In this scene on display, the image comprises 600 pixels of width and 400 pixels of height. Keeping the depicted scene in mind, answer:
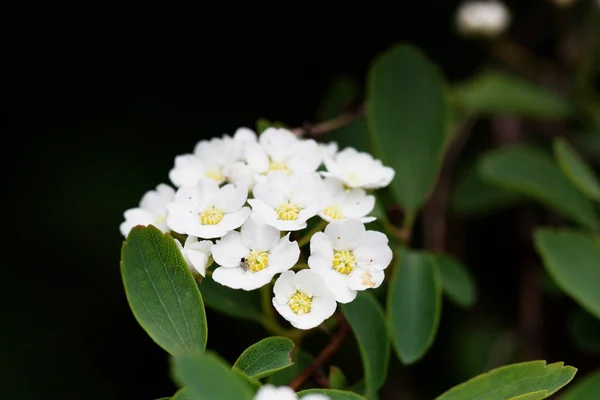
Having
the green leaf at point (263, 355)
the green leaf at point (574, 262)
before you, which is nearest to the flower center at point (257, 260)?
the green leaf at point (263, 355)

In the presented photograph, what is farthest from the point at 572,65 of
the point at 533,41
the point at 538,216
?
the point at 538,216

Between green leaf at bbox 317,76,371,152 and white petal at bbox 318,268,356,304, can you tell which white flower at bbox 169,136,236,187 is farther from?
green leaf at bbox 317,76,371,152

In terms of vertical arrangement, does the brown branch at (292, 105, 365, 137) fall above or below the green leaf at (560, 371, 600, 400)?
above

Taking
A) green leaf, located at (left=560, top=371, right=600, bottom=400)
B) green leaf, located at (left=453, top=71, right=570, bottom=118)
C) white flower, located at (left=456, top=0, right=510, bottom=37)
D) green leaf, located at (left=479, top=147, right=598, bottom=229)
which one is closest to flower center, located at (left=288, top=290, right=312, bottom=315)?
green leaf, located at (left=560, top=371, right=600, bottom=400)

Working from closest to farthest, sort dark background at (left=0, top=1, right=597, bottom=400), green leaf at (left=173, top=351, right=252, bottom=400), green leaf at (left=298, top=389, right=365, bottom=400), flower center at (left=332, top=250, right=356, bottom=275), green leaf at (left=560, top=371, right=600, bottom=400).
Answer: green leaf at (left=173, top=351, right=252, bottom=400), green leaf at (left=298, top=389, right=365, bottom=400), flower center at (left=332, top=250, right=356, bottom=275), green leaf at (left=560, top=371, right=600, bottom=400), dark background at (left=0, top=1, right=597, bottom=400)

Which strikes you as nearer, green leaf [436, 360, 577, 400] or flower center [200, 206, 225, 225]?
green leaf [436, 360, 577, 400]

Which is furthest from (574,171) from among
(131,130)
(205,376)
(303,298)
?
(131,130)
